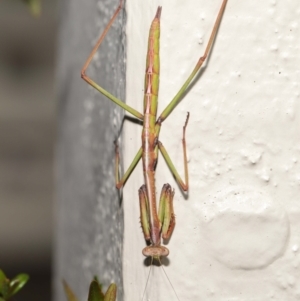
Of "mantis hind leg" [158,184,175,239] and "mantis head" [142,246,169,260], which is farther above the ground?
"mantis hind leg" [158,184,175,239]

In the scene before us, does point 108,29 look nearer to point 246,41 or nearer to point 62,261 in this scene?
point 246,41

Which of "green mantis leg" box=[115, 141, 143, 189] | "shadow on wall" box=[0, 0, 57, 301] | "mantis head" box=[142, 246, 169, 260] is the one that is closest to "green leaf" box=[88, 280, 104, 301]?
"mantis head" box=[142, 246, 169, 260]

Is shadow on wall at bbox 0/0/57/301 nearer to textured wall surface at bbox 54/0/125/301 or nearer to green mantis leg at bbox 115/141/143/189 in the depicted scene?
textured wall surface at bbox 54/0/125/301

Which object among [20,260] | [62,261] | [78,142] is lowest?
[20,260]

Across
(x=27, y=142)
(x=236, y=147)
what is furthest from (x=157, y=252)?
(x=27, y=142)

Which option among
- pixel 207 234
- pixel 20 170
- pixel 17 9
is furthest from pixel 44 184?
pixel 207 234
